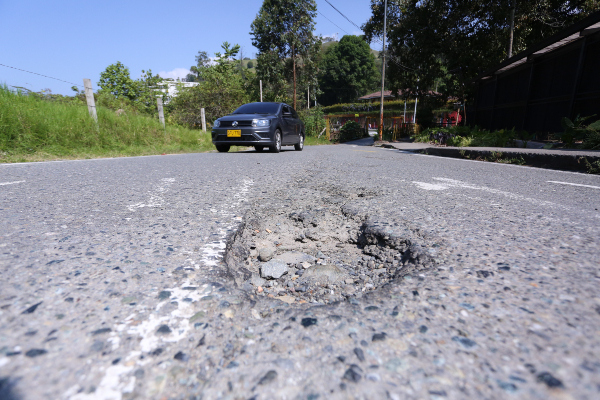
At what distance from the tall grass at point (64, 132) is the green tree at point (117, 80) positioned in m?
19.6

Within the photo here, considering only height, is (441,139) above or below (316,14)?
below

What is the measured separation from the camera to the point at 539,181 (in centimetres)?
377

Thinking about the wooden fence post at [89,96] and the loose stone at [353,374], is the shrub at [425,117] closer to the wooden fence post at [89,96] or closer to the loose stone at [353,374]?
the wooden fence post at [89,96]

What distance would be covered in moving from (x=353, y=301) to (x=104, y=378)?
72 centimetres

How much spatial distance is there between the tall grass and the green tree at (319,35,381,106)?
6300 cm

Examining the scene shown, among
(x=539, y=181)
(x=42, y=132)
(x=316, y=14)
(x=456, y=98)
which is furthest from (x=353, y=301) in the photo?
(x=316, y=14)

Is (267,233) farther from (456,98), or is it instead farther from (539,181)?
(456,98)

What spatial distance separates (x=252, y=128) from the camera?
7914 millimetres

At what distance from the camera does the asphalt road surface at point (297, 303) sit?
2.30ft

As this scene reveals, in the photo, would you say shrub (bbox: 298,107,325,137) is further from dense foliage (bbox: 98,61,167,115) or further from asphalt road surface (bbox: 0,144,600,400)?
asphalt road surface (bbox: 0,144,600,400)

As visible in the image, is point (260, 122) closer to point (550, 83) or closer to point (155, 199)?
point (155, 199)

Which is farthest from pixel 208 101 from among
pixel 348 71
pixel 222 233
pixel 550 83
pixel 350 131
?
pixel 348 71

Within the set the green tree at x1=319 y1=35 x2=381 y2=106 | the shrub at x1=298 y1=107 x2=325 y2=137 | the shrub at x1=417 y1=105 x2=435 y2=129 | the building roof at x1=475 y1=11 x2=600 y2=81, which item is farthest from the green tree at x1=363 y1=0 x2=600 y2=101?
the green tree at x1=319 y1=35 x2=381 y2=106

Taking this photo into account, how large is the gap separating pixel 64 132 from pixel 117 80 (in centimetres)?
2255
